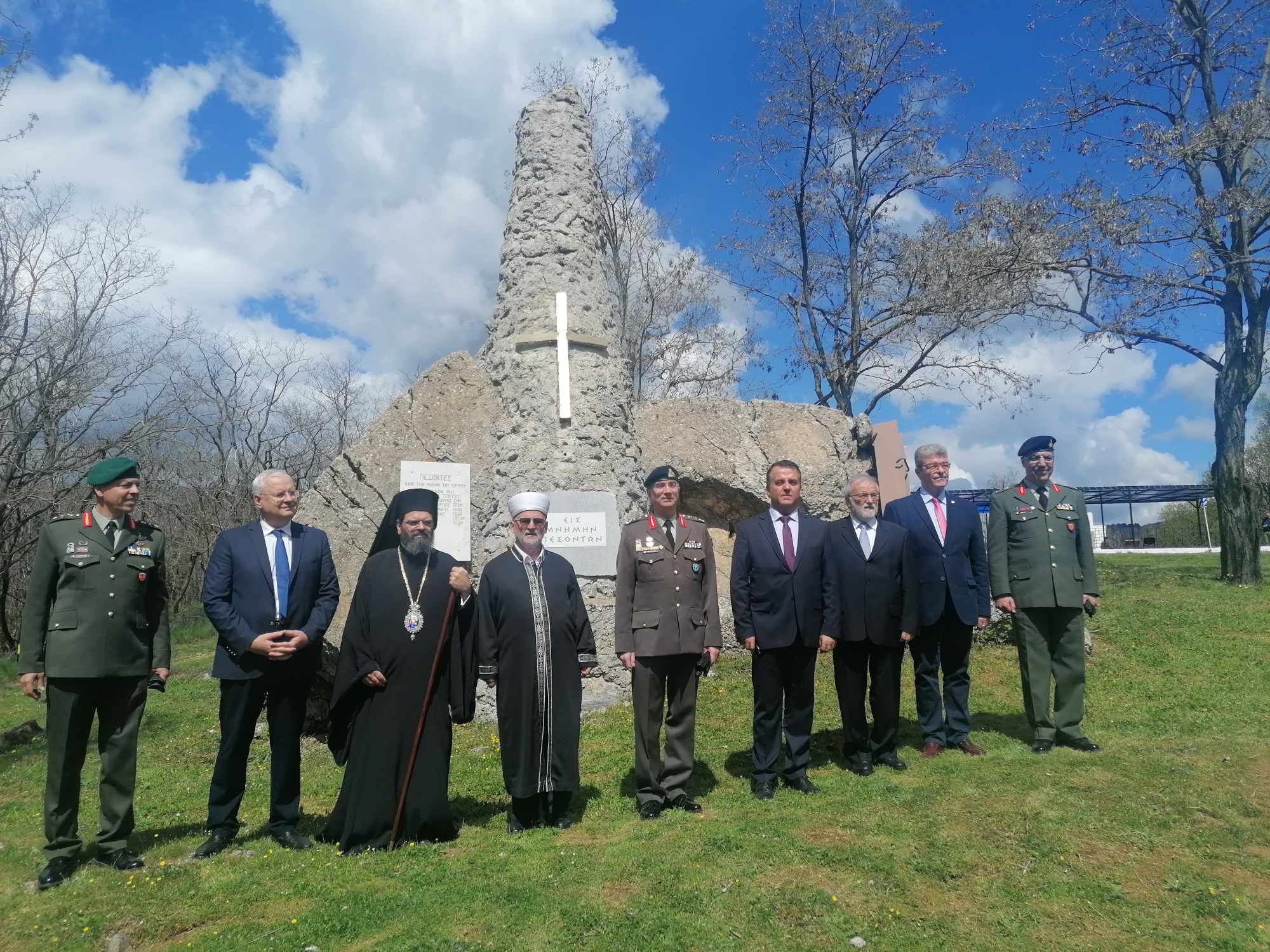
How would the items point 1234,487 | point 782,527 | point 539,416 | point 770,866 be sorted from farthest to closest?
point 1234,487
point 539,416
point 782,527
point 770,866

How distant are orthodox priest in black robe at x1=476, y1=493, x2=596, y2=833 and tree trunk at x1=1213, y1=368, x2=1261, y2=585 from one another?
12431 mm

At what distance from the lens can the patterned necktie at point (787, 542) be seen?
16.9 feet

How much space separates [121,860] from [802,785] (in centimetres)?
382

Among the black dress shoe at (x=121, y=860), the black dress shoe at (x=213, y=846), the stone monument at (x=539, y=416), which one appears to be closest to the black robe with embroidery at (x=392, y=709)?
the black dress shoe at (x=213, y=846)

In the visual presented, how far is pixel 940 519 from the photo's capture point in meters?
5.82

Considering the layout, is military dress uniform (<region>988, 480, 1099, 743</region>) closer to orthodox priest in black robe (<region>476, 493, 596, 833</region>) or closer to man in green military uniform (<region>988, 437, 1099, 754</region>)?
man in green military uniform (<region>988, 437, 1099, 754</region>)

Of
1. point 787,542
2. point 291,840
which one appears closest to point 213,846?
point 291,840

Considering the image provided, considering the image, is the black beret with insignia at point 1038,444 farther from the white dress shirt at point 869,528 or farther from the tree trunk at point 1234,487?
the tree trunk at point 1234,487

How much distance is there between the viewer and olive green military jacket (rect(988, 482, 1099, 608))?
5.61m

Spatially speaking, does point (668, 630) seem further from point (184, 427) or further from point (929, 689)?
point (184, 427)

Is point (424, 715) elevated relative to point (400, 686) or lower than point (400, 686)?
lower

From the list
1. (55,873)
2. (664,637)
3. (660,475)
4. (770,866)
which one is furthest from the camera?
(660,475)

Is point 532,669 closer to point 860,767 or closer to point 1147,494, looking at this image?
point 860,767

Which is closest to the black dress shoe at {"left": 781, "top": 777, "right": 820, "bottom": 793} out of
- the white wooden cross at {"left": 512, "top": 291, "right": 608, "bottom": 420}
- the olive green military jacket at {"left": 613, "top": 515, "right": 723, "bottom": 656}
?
the olive green military jacket at {"left": 613, "top": 515, "right": 723, "bottom": 656}
